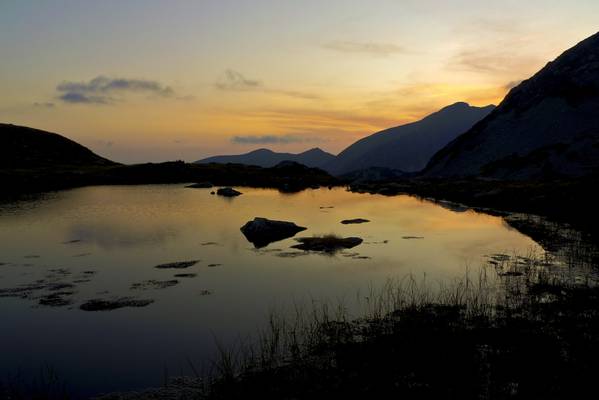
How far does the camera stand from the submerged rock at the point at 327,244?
129 feet

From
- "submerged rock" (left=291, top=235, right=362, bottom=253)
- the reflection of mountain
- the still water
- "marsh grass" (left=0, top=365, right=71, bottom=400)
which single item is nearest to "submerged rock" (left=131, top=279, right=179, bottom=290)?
the still water

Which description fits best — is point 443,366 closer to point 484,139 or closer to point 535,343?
point 535,343

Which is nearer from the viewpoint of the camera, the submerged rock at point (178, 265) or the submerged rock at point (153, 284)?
the submerged rock at point (153, 284)

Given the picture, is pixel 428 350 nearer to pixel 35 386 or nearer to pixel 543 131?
pixel 35 386

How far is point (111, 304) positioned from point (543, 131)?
497ft

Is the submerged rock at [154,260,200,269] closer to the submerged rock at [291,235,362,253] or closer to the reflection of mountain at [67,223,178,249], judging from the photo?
the reflection of mountain at [67,223,178,249]

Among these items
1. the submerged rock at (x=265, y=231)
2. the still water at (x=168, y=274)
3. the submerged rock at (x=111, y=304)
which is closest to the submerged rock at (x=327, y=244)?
the still water at (x=168, y=274)

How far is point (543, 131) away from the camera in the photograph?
473 ft

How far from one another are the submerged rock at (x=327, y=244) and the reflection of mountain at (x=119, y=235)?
47.7ft

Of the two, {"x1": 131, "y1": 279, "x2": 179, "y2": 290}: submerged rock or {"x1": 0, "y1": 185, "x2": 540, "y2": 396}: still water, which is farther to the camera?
{"x1": 131, "y1": 279, "x2": 179, "y2": 290}: submerged rock

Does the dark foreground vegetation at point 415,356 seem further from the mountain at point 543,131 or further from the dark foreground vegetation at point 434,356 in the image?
the mountain at point 543,131

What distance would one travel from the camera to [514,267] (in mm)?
30359

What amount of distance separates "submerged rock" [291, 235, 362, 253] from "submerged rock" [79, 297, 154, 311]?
17.6m

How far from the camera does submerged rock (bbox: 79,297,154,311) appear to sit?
77.2ft
